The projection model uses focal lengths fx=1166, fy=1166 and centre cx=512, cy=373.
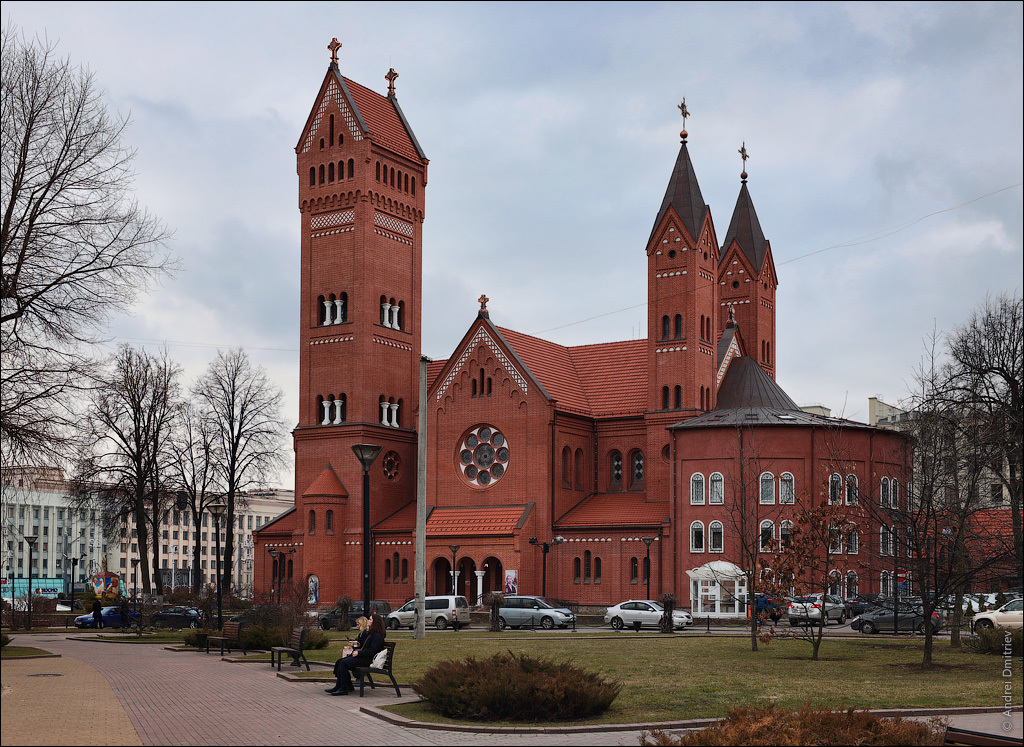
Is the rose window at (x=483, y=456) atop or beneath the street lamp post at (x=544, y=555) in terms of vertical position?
atop

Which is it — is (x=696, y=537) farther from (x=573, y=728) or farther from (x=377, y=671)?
(x=573, y=728)

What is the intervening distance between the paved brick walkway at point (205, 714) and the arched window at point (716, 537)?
3528 cm

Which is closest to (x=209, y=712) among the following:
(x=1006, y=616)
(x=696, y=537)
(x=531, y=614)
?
(x=1006, y=616)

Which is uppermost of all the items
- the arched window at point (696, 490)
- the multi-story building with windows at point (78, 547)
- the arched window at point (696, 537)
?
the arched window at point (696, 490)

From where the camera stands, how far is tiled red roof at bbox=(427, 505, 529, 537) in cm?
6138

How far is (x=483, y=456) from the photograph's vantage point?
65.2m

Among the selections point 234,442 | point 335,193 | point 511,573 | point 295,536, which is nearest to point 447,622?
point 511,573

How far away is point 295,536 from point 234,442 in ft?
22.2

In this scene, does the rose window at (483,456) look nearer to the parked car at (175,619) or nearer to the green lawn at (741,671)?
the parked car at (175,619)

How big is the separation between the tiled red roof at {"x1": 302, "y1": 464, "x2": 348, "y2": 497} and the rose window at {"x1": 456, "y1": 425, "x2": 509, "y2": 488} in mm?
7039

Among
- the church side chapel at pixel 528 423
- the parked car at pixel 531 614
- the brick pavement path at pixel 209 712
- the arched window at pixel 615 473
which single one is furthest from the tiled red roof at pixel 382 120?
the brick pavement path at pixel 209 712

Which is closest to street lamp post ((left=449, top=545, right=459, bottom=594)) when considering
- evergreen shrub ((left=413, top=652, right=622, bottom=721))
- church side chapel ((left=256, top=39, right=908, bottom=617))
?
church side chapel ((left=256, top=39, right=908, bottom=617))

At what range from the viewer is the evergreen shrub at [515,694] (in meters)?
17.2

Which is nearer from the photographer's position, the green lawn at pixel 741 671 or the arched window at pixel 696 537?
the green lawn at pixel 741 671
